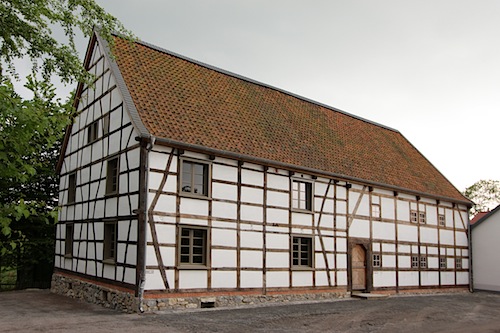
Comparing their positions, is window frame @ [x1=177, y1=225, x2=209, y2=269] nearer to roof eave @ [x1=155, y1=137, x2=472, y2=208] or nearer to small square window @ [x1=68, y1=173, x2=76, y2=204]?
roof eave @ [x1=155, y1=137, x2=472, y2=208]

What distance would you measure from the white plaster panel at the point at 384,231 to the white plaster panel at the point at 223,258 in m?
8.19

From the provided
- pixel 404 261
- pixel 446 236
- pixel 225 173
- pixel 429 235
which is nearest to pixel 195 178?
pixel 225 173

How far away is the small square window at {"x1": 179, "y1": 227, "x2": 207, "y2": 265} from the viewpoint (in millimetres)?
15227

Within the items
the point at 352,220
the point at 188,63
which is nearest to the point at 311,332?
the point at 352,220

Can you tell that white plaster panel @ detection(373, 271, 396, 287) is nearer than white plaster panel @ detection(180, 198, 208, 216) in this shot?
No

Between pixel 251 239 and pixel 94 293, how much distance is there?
18.9 feet

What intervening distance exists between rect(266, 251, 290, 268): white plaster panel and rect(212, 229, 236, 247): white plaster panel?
1673 millimetres

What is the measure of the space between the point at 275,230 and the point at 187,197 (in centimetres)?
394

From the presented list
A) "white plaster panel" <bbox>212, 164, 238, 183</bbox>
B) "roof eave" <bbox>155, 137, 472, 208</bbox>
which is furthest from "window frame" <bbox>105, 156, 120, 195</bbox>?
"white plaster panel" <bbox>212, 164, 238, 183</bbox>

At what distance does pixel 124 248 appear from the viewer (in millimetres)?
15094

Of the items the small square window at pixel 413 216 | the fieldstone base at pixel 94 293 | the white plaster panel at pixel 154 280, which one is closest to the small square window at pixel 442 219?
the small square window at pixel 413 216

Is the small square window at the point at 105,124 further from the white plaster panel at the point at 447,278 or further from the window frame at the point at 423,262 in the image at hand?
the white plaster panel at the point at 447,278

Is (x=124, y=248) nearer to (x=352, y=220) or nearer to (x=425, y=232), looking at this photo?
(x=352, y=220)

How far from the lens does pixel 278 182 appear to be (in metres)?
18.0
